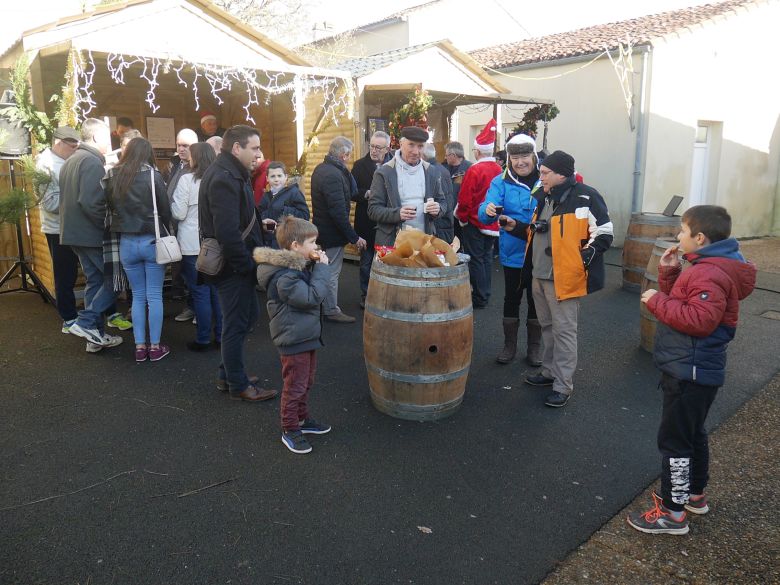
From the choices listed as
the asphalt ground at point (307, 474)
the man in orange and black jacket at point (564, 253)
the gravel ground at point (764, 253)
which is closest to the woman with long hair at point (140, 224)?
the asphalt ground at point (307, 474)

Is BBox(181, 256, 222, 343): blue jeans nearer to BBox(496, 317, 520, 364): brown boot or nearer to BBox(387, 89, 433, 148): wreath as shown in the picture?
BBox(496, 317, 520, 364): brown boot

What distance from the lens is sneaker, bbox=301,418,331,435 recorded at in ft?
12.1

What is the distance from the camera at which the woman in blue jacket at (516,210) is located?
181 inches

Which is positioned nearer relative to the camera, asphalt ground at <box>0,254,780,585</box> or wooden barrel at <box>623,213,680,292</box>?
asphalt ground at <box>0,254,780,585</box>

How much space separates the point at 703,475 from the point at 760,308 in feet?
16.8

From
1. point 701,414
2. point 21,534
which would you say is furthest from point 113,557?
point 701,414

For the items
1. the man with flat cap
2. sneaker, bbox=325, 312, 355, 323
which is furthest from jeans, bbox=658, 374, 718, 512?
sneaker, bbox=325, 312, 355, 323

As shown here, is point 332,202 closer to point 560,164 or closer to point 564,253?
point 560,164

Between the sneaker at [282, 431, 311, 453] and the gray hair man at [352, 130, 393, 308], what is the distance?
3.22 m

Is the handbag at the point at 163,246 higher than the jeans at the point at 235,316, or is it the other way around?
the handbag at the point at 163,246

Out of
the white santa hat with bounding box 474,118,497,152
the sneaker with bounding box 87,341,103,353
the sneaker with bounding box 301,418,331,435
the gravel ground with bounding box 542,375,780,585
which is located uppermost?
the white santa hat with bounding box 474,118,497,152

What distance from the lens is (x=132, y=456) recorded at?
339 centimetres

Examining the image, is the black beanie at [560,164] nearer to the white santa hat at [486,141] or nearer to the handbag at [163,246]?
the white santa hat at [486,141]

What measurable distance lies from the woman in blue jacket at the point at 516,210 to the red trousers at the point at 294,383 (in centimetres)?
198
